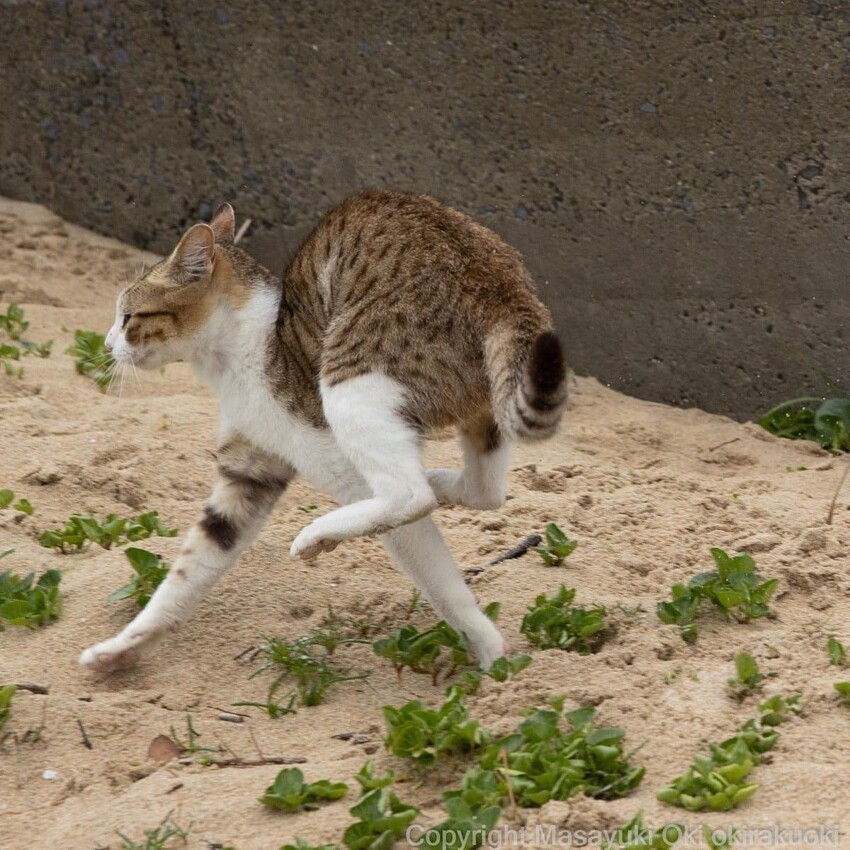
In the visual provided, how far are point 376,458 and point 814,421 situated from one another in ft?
8.13

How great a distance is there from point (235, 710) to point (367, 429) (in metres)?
0.79

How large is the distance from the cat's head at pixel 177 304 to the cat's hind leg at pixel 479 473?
81 centimetres

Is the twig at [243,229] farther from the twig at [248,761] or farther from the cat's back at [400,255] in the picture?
the twig at [248,761]

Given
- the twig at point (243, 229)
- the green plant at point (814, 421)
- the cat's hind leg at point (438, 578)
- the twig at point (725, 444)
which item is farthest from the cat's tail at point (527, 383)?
the twig at point (243, 229)

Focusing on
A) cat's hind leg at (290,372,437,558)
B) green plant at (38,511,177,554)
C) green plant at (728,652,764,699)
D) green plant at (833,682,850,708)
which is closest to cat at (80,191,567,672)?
cat's hind leg at (290,372,437,558)

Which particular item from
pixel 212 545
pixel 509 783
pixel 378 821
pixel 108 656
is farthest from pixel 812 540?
pixel 108 656

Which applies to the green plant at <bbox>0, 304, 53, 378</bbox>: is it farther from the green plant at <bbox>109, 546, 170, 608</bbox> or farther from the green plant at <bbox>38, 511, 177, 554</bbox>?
the green plant at <bbox>109, 546, 170, 608</bbox>

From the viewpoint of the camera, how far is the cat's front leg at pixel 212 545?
367 cm

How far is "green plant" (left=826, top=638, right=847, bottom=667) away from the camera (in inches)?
132

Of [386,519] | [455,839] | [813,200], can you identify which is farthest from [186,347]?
[813,200]

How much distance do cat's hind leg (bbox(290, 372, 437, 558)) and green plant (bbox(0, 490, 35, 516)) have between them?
1233mm

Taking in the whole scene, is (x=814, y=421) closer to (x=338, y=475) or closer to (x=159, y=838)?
(x=338, y=475)

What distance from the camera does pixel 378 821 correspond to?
9.03ft

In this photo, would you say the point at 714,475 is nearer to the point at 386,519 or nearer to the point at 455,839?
the point at 386,519
